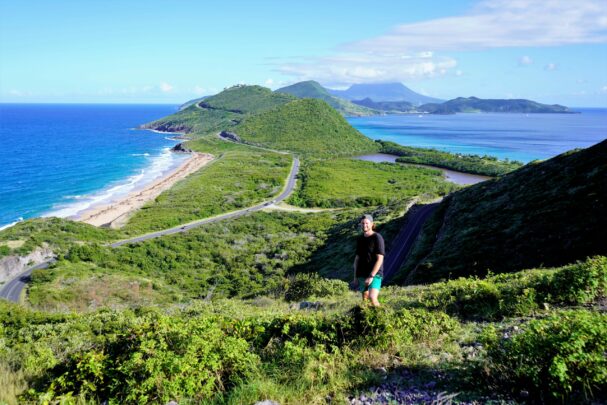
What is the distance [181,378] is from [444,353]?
4.56 meters

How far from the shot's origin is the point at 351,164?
12925 centimetres

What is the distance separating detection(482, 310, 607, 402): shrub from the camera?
4.69m

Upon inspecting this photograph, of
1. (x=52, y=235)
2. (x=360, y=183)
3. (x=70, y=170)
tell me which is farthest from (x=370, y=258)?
(x=70, y=170)

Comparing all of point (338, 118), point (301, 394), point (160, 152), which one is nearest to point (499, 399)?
point (301, 394)

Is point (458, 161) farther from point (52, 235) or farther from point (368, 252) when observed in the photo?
point (368, 252)

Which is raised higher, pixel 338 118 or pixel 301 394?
pixel 338 118

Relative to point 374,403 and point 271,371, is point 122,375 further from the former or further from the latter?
point 374,403

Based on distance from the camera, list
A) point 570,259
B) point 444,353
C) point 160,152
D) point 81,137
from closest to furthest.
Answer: point 444,353
point 570,259
point 160,152
point 81,137

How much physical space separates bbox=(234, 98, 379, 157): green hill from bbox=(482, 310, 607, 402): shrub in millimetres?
137076

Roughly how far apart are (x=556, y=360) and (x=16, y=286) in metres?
44.9

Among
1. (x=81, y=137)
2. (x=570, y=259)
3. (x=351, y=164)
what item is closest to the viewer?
(x=570, y=259)

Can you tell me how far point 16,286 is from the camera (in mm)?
36500

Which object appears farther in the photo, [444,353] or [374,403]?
[444,353]

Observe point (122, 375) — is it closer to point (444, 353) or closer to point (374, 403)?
point (374, 403)
